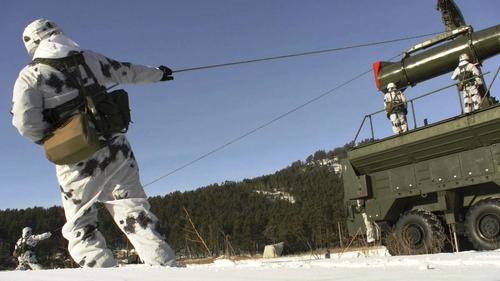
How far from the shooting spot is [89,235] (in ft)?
10.5

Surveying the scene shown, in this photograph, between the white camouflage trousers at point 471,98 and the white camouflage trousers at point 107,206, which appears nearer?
the white camouflage trousers at point 107,206

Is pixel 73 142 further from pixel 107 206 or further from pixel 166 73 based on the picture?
pixel 166 73

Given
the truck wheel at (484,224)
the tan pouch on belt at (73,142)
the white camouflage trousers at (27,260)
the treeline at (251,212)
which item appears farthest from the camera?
the treeline at (251,212)

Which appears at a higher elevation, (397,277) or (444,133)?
(444,133)

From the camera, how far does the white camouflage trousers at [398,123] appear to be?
8.52m

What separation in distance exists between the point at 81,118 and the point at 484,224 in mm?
6330

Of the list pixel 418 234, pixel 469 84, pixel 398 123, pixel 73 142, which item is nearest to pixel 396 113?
pixel 398 123

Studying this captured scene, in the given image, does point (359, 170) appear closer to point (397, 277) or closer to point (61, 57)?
point (61, 57)

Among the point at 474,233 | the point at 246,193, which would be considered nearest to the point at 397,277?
the point at 474,233

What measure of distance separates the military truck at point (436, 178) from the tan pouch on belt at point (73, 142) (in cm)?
604

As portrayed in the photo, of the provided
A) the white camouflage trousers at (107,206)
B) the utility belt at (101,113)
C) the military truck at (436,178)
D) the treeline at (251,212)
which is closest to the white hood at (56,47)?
the utility belt at (101,113)

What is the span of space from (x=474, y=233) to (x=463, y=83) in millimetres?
2409

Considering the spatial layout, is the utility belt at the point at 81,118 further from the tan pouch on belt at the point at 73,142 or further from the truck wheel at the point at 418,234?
the truck wheel at the point at 418,234

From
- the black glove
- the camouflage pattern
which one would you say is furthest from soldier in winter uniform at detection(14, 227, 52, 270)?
the black glove
